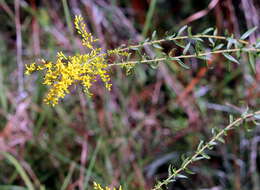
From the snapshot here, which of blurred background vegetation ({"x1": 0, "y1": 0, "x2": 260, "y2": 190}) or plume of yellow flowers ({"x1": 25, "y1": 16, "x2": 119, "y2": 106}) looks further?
blurred background vegetation ({"x1": 0, "y1": 0, "x2": 260, "y2": 190})

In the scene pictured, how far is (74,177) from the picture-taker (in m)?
1.28

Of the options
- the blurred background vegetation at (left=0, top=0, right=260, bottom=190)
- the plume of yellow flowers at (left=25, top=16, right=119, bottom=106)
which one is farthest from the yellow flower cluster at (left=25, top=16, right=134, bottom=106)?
the blurred background vegetation at (left=0, top=0, right=260, bottom=190)

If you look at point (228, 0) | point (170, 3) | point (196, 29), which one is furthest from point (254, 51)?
point (170, 3)

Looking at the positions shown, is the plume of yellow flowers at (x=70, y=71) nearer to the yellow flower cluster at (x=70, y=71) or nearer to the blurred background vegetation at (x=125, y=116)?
the yellow flower cluster at (x=70, y=71)

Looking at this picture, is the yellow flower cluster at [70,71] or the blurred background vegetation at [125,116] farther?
the blurred background vegetation at [125,116]

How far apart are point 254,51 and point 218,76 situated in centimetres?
104

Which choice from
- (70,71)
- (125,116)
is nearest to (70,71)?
(70,71)

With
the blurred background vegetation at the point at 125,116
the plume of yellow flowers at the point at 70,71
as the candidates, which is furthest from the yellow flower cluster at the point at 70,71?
the blurred background vegetation at the point at 125,116

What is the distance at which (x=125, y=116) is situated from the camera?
149cm

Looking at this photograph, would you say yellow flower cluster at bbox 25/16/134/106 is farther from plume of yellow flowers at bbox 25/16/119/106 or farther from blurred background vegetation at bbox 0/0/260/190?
blurred background vegetation at bbox 0/0/260/190

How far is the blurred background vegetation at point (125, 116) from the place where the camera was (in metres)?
1.31

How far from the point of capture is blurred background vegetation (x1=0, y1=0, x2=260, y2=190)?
1.31m

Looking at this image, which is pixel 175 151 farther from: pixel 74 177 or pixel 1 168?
pixel 1 168

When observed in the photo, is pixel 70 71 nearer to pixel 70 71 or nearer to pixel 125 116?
pixel 70 71
